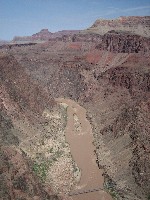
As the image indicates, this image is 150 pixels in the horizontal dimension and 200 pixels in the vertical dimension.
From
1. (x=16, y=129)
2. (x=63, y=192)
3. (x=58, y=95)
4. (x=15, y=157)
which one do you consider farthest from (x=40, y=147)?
(x=58, y=95)

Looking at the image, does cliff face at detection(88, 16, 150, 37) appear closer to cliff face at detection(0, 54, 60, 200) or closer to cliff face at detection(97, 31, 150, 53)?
cliff face at detection(97, 31, 150, 53)

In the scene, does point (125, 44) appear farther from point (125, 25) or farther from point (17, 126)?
point (17, 126)

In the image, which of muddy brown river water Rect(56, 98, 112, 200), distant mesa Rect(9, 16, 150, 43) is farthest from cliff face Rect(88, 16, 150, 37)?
muddy brown river water Rect(56, 98, 112, 200)

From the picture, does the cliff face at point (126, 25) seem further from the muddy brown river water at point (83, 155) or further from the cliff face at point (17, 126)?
the cliff face at point (17, 126)

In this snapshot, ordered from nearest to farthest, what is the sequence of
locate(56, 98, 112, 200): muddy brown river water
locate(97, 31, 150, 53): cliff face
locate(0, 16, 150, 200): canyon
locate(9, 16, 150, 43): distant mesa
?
locate(0, 16, 150, 200): canyon < locate(56, 98, 112, 200): muddy brown river water < locate(97, 31, 150, 53): cliff face < locate(9, 16, 150, 43): distant mesa

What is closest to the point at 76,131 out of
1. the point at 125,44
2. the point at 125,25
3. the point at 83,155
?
the point at 83,155

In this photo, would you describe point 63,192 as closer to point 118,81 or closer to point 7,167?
point 7,167
